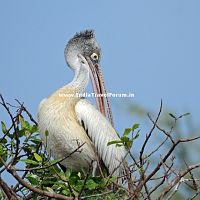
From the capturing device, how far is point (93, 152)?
5.59m

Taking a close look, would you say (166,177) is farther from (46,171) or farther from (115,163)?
(115,163)

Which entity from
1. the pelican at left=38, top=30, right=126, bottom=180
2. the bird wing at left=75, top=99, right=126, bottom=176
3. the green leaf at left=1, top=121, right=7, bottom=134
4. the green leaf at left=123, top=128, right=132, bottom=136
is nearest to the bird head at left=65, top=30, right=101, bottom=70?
the pelican at left=38, top=30, right=126, bottom=180

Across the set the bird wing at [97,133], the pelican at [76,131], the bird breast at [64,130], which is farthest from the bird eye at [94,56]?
the bird wing at [97,133]

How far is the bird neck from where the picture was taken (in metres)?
5.95

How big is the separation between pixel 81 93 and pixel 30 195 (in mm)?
1757

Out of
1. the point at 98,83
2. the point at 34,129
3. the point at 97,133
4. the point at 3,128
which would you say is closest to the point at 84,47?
the point at 98,83

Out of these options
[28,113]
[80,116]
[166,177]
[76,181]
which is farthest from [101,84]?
[166,177]

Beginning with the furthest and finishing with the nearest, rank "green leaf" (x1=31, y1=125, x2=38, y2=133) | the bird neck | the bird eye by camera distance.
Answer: the bird eye < the bird neck < "green leaf" (x1=31, y1=125, x2=38, y2=133)

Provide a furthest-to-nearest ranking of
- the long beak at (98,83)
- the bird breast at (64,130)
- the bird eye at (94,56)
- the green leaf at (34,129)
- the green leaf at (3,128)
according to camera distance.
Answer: the bird eye at (94,56)
the long beak at (98,83)
the bird breast at (64,130)
the green leaf at (34,129)
the green leaf at (3,128)

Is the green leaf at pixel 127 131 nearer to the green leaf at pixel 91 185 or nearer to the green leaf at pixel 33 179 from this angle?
the green leaf at pixel 91 185

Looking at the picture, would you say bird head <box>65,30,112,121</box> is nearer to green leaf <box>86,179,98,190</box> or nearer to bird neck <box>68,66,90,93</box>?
bird neck <box>68,66,90,93</box>

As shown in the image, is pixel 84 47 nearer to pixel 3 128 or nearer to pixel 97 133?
pixel 97 133

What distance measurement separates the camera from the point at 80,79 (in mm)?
6062

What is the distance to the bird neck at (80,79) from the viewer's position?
5949 millimetres
